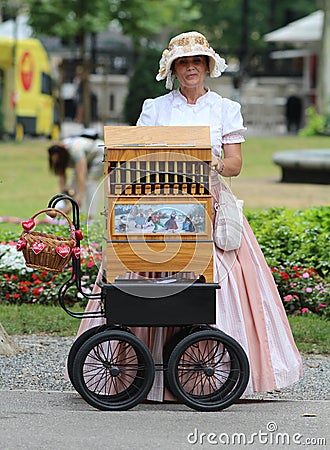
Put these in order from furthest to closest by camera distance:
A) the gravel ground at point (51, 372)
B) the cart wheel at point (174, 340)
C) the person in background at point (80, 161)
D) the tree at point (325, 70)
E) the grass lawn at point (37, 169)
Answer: the tree at point (325, 70), the grass lawn at point (37, 169), the person in background at point (80, 161), the gravel ground at point (51, 372), the cart wheel at point (174, 340)

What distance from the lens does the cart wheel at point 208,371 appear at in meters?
5.82

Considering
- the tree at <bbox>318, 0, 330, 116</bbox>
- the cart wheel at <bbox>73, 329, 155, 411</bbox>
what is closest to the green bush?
the cart wheel at <bbox>73, 329, 155, 411</bbox>

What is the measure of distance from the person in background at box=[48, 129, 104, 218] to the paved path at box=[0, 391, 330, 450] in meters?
7.44

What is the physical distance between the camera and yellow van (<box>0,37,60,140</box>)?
30.8 meters

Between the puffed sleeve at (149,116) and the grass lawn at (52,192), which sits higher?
the puffed sleeve at (149,116)

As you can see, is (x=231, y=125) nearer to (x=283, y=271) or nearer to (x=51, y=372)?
(x=51, y=372)

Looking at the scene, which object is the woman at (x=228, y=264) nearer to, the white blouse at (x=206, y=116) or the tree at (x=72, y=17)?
the white blouse at (x=206, y=116)

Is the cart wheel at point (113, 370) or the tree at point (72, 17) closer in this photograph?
the cart wheel at point (113, 370)

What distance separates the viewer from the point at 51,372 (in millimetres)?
7137

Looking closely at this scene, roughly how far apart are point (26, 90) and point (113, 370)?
26469mm

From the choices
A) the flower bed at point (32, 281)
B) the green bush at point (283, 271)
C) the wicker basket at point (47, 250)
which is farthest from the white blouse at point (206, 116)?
the flower bed at point (32, 281)

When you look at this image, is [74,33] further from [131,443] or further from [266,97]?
[131,443]

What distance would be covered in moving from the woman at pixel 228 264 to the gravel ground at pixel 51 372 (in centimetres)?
53

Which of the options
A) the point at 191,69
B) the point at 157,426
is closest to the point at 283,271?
the point at 191,69
